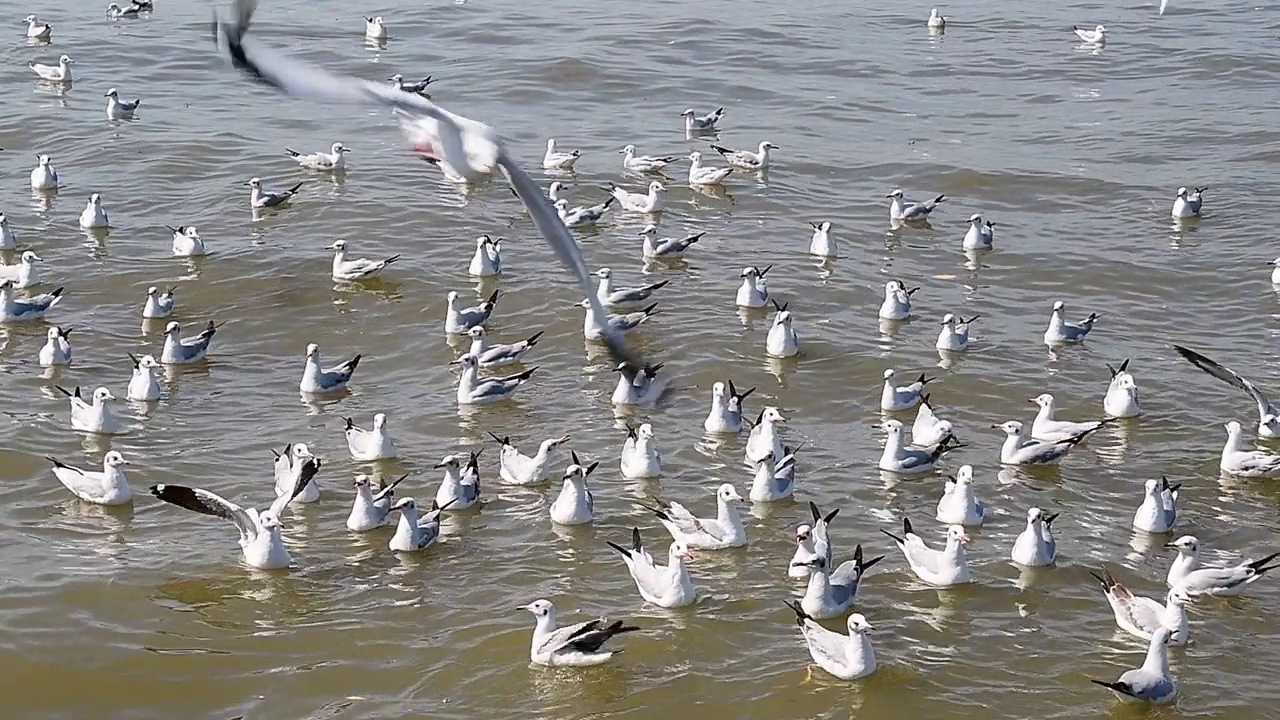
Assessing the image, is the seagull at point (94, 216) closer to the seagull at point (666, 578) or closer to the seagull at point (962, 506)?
the seagull at point (666, 578)

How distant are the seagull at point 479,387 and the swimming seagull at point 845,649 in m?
5.49

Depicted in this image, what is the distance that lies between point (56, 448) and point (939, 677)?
8061 mm

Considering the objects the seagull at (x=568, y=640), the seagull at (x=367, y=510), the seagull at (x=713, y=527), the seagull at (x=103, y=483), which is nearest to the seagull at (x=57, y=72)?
the seagull at (x=103, y=483)

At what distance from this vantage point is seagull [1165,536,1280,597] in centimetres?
1180

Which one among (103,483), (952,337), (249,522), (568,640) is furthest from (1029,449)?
(103,483)

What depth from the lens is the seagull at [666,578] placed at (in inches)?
455

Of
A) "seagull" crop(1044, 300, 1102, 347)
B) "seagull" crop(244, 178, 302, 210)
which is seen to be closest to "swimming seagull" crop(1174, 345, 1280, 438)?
"seagull" crop(1044, 300, 1102, 347)

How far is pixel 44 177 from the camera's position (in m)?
22.0

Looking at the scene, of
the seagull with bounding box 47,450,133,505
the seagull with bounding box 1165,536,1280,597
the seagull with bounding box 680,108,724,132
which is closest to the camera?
the seagull with bounding box 1165,536,1280,597

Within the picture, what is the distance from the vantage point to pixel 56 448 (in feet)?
47.3

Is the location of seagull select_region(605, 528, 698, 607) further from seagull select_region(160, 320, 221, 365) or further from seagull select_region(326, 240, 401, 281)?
seagull select_region(326, 240, 401, 281)

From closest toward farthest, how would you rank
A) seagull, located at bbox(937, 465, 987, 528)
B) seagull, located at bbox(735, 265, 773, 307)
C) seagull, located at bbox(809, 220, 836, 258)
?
1. seagull, located at bbox(937, 465, 987, 528)
2. seagull, located at bbox(735, 265, 773, 307)
3. seagull, located at bbox(809, 220, 836, 258)

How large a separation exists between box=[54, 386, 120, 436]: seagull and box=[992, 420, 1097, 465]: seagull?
7.95 metres

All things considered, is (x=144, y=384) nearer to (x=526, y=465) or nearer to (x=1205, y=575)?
(x=526, y=465)
